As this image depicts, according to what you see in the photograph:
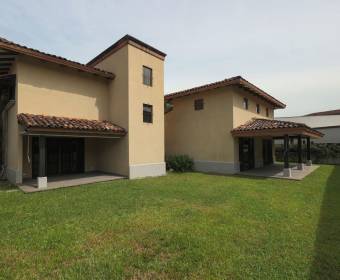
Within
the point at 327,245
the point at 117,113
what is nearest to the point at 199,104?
the point at 117,113

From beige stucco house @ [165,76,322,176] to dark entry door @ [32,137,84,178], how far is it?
753cm

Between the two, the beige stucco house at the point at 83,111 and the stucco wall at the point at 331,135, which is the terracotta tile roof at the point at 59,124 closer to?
the beige stucco house at the point at 83,111

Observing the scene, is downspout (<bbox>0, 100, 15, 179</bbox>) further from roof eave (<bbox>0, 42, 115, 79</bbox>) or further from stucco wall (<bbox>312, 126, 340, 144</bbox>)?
stucco wall (<bbox>312, 126, 340, 144</bbox>)

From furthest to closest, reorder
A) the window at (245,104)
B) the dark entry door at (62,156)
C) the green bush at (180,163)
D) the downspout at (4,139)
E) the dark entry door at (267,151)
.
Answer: the dark entry door at (267,151), the window at (245,104), the green bush at (180,163), the downspout at (4,139), the dark entry door at (62,156)

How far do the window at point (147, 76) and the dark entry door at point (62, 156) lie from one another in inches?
213

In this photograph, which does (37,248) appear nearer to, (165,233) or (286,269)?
(165,233)

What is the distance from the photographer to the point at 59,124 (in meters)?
10.4

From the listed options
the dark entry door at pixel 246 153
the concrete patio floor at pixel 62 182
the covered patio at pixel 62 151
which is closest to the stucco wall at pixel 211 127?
the dark entry door at pixel 246 153

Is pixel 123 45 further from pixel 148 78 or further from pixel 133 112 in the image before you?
pixel 133 112

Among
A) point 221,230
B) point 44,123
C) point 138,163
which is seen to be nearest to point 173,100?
point 138,163

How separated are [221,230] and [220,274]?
1.76 metres

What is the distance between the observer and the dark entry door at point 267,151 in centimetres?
2044

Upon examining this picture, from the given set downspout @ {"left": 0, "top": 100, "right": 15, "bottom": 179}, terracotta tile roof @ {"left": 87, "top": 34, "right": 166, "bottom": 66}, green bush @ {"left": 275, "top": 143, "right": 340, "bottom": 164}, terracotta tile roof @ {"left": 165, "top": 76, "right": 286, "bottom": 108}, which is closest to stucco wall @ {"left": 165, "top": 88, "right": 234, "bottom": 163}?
terracotta tile roof @ {"left": 165, "top": 76, "right": 286, "bottom": 108}

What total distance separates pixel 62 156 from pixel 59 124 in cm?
371
